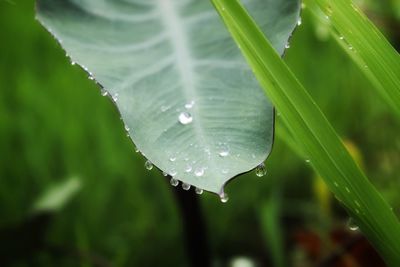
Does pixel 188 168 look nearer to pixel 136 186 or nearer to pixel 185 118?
pixel 185 118

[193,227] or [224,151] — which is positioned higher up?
[224,151]

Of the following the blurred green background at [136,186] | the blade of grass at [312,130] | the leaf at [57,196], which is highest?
the blade of grass at [312,130]

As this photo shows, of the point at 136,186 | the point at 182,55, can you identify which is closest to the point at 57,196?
the point at 136,186

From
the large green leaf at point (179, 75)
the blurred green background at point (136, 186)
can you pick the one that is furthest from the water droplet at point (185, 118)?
the blurred green background at point (136, 186)

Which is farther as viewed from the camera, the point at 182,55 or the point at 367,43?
the point at 182,55

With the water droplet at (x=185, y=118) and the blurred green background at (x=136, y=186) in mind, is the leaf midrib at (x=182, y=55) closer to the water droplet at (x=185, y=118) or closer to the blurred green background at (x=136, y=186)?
the water droplet at (x=185, y=118)

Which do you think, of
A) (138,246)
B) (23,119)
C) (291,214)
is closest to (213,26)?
(138,246)
